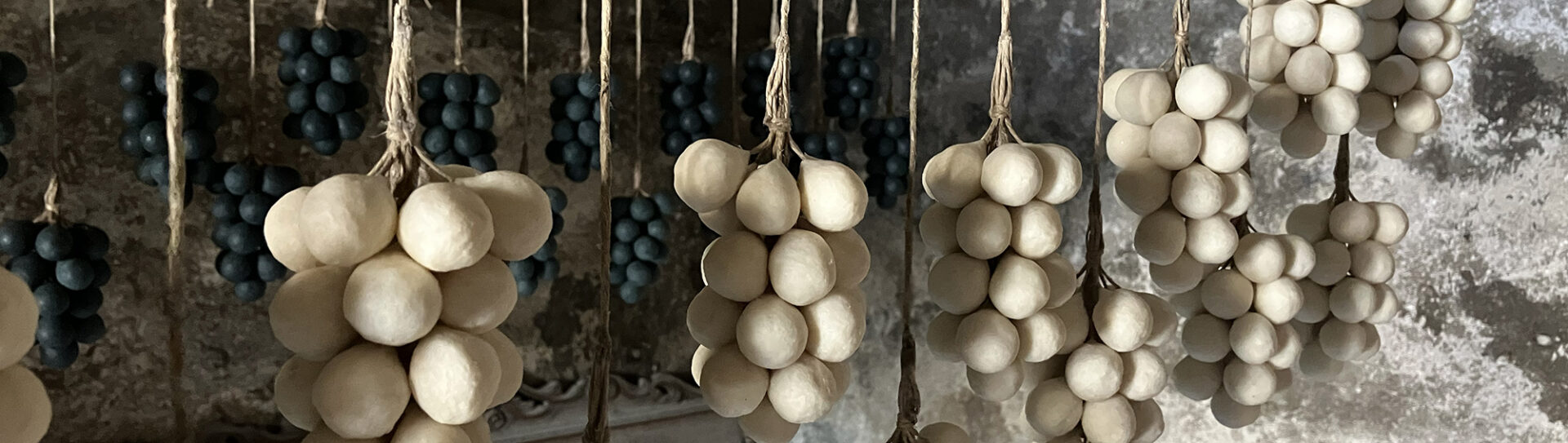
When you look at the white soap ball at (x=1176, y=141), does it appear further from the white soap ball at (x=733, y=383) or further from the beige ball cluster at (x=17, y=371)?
the beige ball cluster at (x=17, y=371)

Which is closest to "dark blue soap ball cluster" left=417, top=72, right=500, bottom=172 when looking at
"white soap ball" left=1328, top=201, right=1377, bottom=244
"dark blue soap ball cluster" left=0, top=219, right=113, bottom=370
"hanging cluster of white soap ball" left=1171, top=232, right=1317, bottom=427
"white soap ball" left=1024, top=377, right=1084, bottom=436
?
"dark blue soap ball cluster" left=0, top=219, right=113, bottom=370

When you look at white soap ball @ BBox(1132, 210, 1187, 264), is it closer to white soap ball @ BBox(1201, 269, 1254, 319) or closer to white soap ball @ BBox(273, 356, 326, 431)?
white soap ball @ BBox(1201, 269, 1254, 319)

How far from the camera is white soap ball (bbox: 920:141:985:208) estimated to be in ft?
2.96

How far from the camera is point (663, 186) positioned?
207 centimetres

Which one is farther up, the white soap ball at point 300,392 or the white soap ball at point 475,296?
the white soap ball at point 475,296

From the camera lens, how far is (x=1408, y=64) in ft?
3.93

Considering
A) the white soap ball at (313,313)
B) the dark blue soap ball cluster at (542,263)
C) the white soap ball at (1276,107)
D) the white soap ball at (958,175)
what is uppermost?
the white soap ball at (1276,107)

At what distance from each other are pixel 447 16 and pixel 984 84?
1000 millimetres

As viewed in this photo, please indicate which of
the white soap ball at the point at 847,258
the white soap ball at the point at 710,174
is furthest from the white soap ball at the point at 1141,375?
the white soap ball at the point at 710,174

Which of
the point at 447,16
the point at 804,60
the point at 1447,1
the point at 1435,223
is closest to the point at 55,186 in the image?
the point at 447,16

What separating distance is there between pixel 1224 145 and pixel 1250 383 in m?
0.28

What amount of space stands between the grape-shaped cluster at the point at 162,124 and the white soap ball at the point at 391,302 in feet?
2.89

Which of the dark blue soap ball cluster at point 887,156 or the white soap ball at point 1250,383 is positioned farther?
the dark blue soap ball cluster at point 887,156

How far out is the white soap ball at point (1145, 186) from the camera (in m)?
1.02
